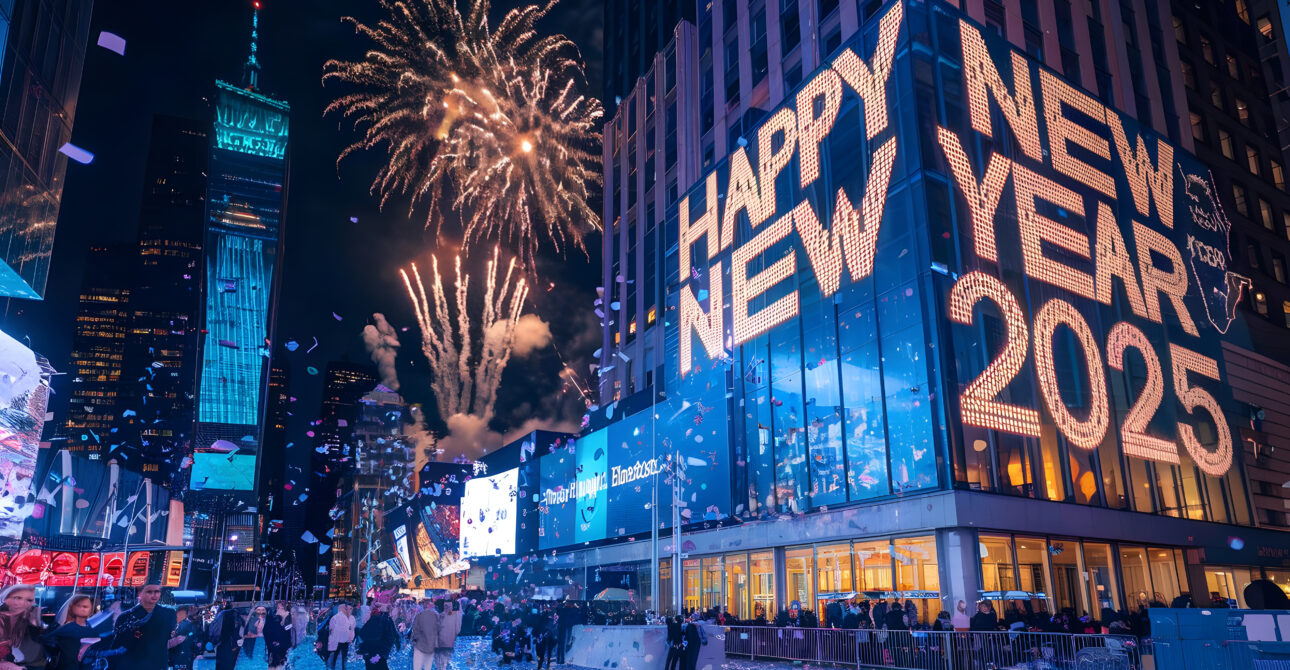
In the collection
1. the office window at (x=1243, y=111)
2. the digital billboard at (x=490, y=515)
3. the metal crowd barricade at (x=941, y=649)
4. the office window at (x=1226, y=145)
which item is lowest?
the metal crowd barricade at (x=941, y=649)

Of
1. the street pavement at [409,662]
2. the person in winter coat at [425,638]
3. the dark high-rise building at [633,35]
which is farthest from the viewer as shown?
the dark high-rise building at [633,35]

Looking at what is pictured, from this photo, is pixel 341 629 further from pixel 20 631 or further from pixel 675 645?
pixel 20 631

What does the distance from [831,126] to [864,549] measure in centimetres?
1498

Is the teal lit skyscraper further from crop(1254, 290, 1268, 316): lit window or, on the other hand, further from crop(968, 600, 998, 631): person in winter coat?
crop(968, 600, 998, 631): person in winter coat

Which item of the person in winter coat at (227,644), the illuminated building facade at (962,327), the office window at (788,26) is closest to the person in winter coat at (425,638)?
the person in winter coat at (227,644)

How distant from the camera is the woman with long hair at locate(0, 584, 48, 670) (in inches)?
252

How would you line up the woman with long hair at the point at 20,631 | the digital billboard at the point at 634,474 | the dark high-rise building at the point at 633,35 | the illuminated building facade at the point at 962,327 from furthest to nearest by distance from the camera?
1. the dark high-rise building at the point at 633,35
2. the digital billboard at the point at 634,474
3. the illuminated building facade at the point at 962,327
4. the woman with long hair at the point at 20,631

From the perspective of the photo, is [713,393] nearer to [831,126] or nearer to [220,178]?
[831,126]

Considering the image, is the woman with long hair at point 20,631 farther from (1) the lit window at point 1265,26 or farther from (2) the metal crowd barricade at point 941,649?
(1) the lit window at point 1265,26

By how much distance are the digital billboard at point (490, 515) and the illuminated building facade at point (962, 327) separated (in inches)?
908

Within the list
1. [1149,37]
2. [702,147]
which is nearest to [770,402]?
[702,147]

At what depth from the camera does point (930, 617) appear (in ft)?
74.2

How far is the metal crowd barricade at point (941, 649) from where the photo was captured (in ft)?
49.0

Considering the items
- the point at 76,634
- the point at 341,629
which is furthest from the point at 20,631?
the point at 341,629
